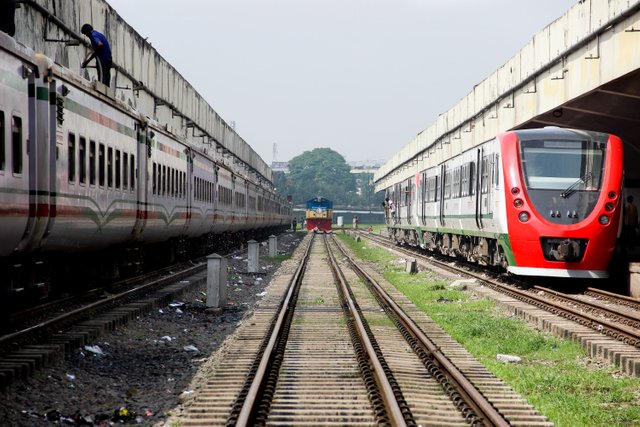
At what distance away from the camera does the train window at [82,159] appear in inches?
491

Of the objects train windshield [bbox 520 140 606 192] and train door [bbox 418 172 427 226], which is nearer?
train windshield [bbox 520 140 606 192]

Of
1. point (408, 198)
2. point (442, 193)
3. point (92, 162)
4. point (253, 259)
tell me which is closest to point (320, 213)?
point (408, 198)

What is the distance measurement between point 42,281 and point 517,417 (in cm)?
704

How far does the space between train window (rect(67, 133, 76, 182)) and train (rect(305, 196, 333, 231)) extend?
214 feet

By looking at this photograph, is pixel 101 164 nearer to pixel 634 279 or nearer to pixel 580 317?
pixel 580 317

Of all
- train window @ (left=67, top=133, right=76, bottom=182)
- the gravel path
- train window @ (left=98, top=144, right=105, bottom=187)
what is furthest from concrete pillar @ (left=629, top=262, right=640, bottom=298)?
train window @ (left=67, top=133, right=76, bottom=182)

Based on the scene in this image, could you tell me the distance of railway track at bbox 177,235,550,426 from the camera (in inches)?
277

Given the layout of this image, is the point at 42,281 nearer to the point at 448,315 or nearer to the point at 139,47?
the point at 448,315

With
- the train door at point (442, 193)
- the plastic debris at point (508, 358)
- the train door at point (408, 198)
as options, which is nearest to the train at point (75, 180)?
the plastic debris at point (508, 358)

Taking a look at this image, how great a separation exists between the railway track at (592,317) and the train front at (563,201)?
2.23 feet

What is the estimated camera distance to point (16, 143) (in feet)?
30.8

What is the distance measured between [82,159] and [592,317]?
25.8ft

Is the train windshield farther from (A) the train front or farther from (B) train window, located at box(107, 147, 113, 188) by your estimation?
(B) train window, located at box(107, 147, 113, 188)

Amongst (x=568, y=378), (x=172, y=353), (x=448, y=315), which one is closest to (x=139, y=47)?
(x=448, y=315)
